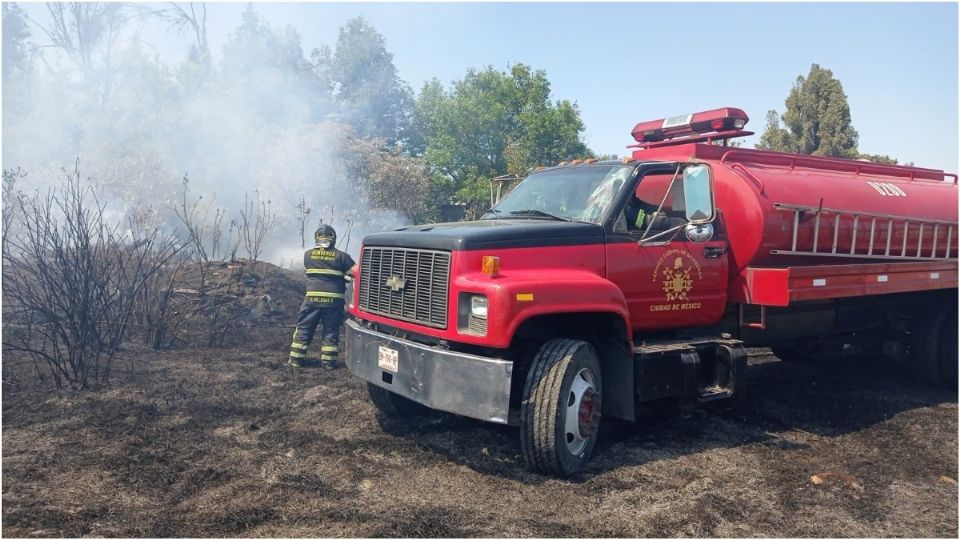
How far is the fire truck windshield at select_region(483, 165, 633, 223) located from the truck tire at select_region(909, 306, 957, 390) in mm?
4553

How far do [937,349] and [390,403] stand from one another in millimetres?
6074

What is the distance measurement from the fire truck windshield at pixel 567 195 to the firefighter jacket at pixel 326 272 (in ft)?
8.58

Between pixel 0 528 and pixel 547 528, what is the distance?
295cm

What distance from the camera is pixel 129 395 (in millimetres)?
6188

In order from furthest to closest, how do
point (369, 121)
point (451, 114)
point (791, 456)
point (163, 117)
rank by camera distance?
point (369, 121) → point (451, 114) → point (163, 117) → point (791, 456)

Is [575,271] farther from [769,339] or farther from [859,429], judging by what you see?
[859,429]

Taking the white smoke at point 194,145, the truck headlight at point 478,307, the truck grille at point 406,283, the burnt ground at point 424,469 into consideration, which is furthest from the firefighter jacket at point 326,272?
the white smoke at point 194,145

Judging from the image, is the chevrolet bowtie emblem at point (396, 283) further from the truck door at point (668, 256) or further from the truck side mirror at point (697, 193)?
the truck side mirror at point (697, 193)

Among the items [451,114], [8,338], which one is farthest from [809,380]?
[451,114]

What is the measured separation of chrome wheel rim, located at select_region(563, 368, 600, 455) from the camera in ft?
14.7

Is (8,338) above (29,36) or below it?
below

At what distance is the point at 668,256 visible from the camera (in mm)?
5180

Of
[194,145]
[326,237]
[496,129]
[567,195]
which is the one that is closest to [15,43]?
[194,145]

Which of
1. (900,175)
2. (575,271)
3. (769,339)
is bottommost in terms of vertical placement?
(769,339)
